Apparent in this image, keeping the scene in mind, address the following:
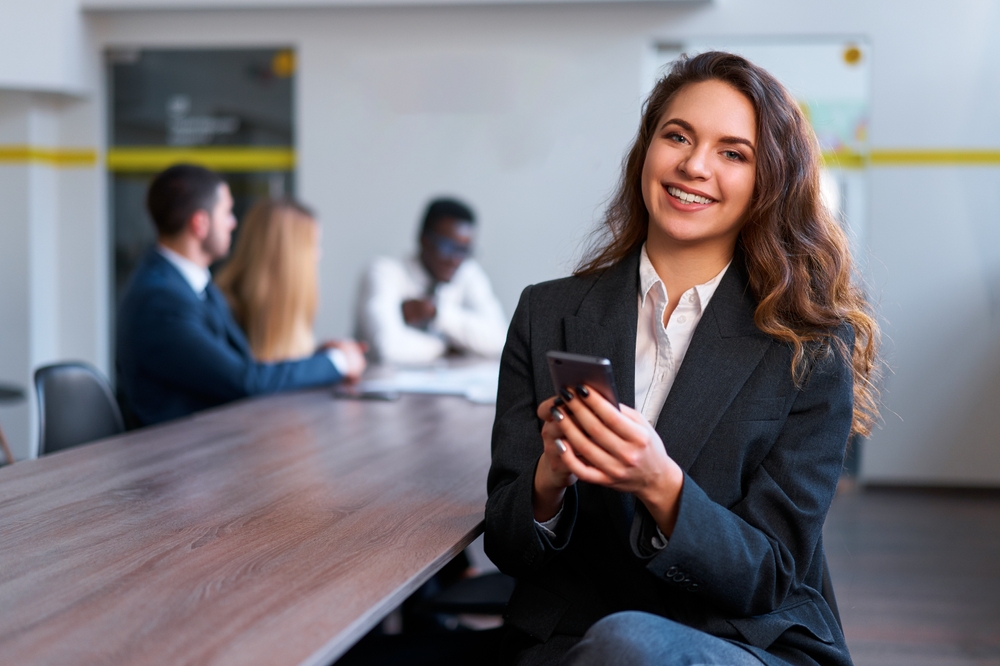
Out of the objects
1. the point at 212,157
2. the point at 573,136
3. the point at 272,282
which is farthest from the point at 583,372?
the point at 212,157

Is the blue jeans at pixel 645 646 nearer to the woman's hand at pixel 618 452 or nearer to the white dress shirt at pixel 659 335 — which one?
the woman's hand at pixel 618 452

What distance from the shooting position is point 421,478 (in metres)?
1.89

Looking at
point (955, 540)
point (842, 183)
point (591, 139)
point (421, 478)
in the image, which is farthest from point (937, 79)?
point (421, 478)

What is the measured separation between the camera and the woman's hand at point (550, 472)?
1312 mm

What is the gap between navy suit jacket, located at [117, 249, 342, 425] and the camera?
2.89 metres

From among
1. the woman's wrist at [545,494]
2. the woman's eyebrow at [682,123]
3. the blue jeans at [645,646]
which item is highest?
the woman's eyebrow at [682,123]

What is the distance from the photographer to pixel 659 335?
1.64 metres

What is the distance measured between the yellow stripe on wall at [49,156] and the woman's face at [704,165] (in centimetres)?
532

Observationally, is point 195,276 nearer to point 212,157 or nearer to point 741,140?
point 741,140

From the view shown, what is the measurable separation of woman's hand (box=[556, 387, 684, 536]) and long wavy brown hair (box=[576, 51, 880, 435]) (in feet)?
1.12

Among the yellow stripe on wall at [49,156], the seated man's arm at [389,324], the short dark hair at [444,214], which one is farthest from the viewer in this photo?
the yellow stripe on wall at [49,156]

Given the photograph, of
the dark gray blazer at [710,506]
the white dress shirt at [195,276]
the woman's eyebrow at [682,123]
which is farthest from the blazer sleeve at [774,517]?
the white dress shirt at [195,276]

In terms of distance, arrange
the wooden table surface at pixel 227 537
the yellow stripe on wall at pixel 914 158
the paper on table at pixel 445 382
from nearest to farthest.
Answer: the wooden table surface at pixel 227 537 < the paper on table at pixel 445 382 < the yellow stripe on wall at pixel 914 158

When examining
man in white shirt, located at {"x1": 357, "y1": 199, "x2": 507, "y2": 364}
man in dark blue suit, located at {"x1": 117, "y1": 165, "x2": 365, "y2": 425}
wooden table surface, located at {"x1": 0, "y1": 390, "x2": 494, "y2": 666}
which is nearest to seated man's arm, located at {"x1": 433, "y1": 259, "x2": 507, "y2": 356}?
man in white shirt, located at {"x1": 357, "y1": 199, "x2": 507, "y2": 364}
